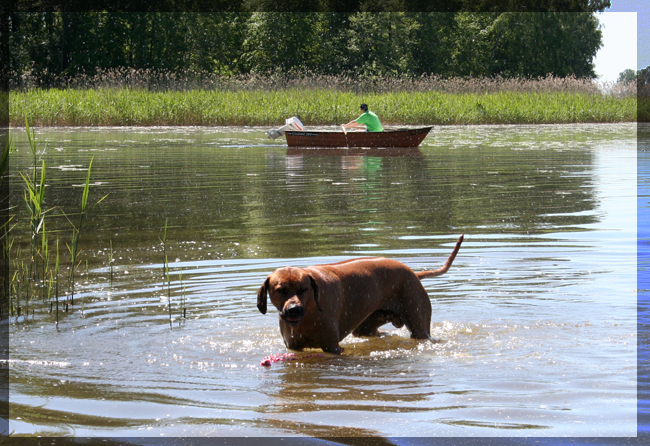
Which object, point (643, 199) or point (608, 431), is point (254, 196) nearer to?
point (643, 199)

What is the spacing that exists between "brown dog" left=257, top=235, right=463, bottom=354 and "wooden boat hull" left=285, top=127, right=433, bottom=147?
18.0 metres

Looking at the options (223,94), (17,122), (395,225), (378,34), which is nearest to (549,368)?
(395,225)

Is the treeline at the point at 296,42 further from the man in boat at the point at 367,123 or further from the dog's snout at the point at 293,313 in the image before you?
the dog's snout at the point at 293,313

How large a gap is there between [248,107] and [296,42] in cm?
2521

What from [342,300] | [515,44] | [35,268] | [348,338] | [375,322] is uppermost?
[515,44]

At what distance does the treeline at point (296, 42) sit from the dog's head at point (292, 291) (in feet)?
147

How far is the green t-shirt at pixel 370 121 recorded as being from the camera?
24.2m

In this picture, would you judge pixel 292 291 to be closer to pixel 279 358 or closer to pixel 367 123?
pixel 279 358

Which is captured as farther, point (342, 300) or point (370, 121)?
point (370, 121)

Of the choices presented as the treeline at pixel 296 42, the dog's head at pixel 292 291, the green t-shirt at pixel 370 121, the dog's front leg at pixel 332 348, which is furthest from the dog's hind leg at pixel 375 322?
the treeline at pixel 296 42

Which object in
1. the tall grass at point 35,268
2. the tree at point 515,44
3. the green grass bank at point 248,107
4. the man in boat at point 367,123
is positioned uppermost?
the tree at point 515,44

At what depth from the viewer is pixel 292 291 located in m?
4.81

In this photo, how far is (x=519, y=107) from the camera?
32.5 metres

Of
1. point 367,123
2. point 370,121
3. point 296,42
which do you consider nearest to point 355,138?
point 367,123
